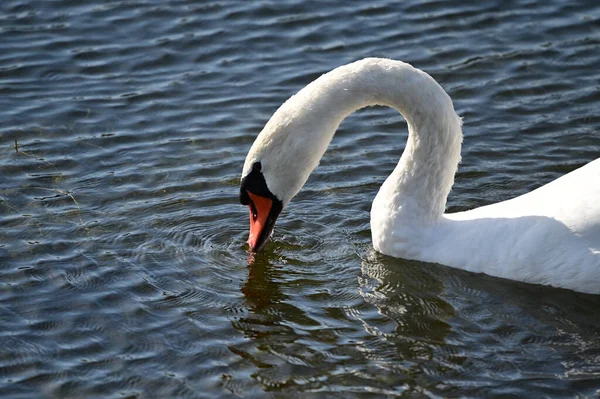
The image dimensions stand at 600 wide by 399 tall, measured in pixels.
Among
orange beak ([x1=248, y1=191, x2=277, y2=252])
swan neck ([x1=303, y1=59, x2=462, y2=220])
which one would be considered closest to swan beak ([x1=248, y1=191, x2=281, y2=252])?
orange beak ([x1=248, y1=191, x2=277, y2=252])

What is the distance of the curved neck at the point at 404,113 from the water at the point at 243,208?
0.58 metres

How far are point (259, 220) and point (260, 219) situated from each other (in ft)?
0.04

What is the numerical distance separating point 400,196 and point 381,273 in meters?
0.63

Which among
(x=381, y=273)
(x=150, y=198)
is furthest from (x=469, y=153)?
(x=150, y=198)

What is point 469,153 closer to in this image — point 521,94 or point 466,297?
point 521,94

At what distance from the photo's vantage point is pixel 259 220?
842cm

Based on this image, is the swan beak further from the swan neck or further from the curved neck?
the swan neck

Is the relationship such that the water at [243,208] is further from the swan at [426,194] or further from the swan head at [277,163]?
the swan head at [277,163]

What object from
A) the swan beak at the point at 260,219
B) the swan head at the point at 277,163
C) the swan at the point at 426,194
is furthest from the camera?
the swan beak at the point at 260,219

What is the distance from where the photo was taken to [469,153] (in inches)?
414

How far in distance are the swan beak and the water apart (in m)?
0.35

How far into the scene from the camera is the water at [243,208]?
746 centimetres

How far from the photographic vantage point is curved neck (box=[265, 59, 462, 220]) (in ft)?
26.5

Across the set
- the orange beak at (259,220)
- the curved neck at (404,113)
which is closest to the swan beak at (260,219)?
the orange beak at (259,220)
